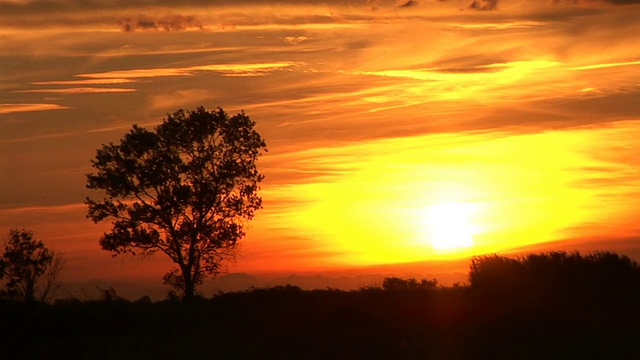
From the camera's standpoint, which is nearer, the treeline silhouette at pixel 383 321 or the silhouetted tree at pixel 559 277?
the treeline silhouette at pixel 383 321

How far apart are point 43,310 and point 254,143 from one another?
763 inches

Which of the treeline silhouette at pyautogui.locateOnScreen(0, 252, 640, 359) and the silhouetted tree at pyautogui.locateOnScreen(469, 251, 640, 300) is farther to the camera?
the silhouetted tree at pyautogui.locateOnScreen(469, 251, 640, 300)

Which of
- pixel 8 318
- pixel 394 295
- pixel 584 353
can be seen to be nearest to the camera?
pixel 584 353

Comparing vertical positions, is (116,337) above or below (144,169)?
below

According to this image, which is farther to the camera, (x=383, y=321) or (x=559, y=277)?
(x=559, y=277)

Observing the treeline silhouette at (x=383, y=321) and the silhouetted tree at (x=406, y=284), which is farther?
the silhouetted tree at (x=406, y=284)

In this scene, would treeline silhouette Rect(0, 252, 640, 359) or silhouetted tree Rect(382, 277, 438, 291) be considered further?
silhouetted tree Rect(382, 277, 438, 291)

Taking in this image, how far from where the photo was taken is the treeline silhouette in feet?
88.3

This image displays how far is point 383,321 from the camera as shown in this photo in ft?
97.2

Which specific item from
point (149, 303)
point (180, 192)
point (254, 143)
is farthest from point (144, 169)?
point (149, 303)

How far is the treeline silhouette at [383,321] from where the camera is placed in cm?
2691

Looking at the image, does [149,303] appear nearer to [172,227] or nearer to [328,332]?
[328,332]

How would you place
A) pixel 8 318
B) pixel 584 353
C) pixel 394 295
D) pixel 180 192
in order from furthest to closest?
1. pixel 180 192
2. pixel 394 295
3. pixel 8 318
4. pixel 584 353

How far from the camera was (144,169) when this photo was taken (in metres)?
49.5
